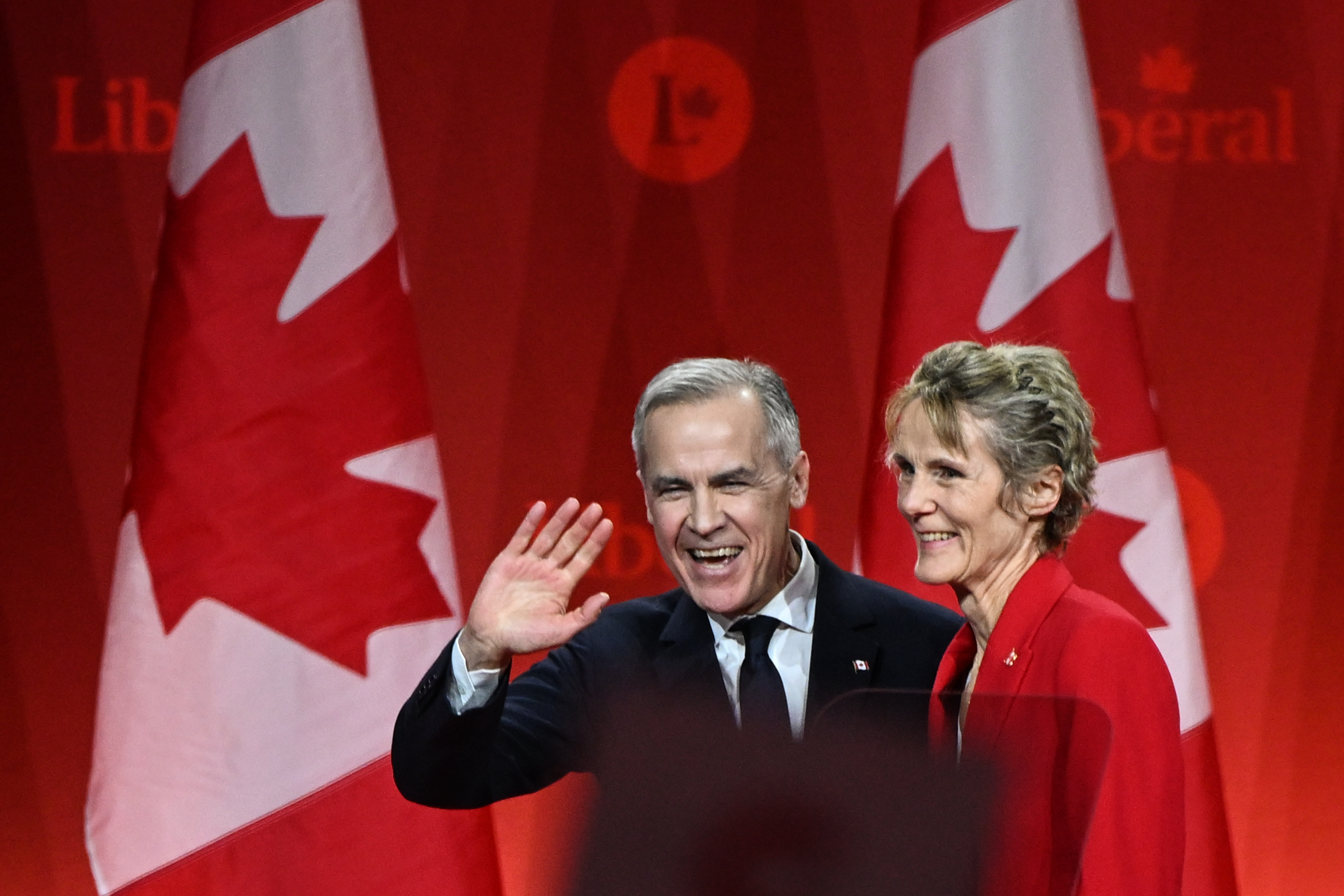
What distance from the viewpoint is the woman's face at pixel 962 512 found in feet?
4.91

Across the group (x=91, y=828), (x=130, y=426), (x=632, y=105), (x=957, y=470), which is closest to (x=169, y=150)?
(x=130, y=426)

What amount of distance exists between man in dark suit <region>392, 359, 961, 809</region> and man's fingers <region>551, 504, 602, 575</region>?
0.08 feet

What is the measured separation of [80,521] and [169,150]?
0.84 meters

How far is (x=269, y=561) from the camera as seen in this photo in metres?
2.27

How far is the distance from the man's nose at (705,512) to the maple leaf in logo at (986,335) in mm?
→ 718

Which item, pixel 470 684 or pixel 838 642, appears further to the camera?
pixel 838 642

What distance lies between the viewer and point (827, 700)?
180cm

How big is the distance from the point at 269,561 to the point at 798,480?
0.94 metres

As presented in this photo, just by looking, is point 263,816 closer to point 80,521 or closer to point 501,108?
point 80,521

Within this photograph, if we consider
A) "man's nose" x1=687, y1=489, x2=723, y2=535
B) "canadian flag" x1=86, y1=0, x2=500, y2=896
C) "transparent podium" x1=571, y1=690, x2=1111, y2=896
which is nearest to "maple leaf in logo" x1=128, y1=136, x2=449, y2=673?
"canadian flag" x1=86, y1=0, x2=500, y2=896

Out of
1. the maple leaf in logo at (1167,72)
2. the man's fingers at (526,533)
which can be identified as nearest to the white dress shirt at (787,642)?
the man's fingers at (526,533)

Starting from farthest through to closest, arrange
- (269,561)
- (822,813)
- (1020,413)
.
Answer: (269,561)
(1020,413)
(822,813)

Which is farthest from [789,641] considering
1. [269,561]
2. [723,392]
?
[269,561]

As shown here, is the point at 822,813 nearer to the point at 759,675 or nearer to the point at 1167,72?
the point at 759,675
